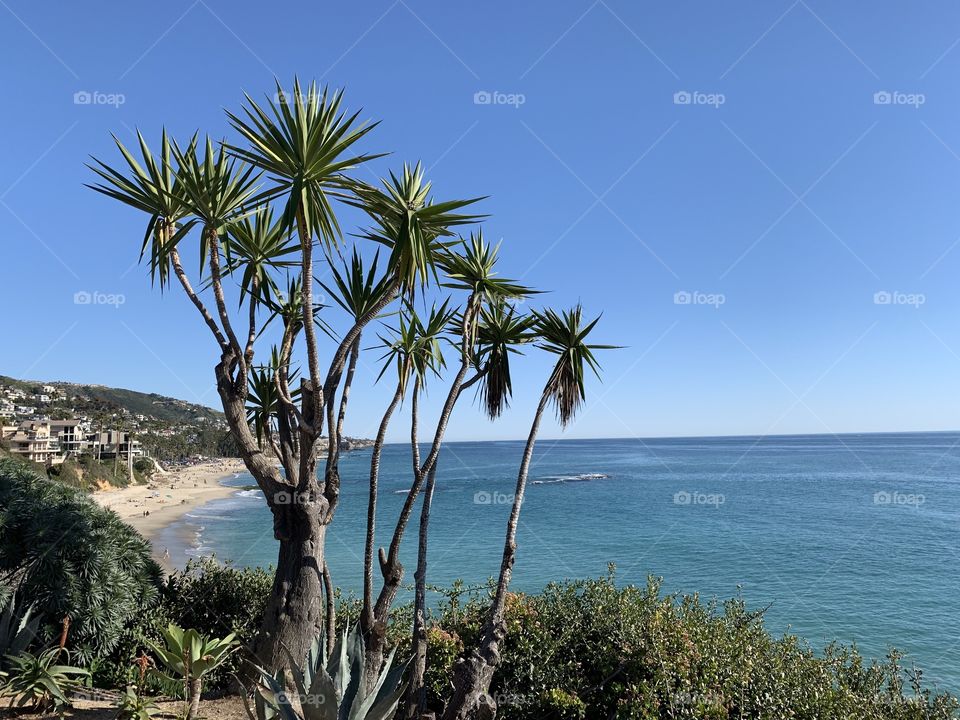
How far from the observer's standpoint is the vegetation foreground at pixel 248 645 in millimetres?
5617

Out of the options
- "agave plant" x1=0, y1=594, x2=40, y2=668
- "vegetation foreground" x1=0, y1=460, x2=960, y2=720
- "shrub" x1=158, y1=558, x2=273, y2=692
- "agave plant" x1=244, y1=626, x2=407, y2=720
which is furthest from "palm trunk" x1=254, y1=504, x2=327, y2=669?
"agave plant" x1=0, y1=594, x2=40, y2=668

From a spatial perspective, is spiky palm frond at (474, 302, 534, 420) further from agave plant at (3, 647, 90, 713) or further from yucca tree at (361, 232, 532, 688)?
agave plant at (3, 647, 90, 713)

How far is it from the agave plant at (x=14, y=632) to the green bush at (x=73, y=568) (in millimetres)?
225

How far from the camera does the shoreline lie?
44031 mm

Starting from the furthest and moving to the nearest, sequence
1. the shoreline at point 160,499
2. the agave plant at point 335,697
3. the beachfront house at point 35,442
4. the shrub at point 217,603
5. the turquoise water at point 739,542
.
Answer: the beachfront house at point 35,442
the shoreline at point 160,499
the turquoise water at point 739,542
the shrub at point 217,603
the agave plant at point 335,697

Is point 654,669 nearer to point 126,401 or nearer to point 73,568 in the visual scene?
point 73,568

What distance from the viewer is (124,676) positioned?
6445 mm

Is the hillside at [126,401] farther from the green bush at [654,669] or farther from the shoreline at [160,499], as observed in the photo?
the green bush at [654,669]

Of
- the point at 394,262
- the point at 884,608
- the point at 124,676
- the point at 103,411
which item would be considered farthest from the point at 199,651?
the point at 103,411

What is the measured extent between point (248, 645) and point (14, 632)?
2.20m

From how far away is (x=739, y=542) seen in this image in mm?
39406

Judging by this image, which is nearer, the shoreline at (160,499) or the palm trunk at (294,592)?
the palm trunk at (294,592)

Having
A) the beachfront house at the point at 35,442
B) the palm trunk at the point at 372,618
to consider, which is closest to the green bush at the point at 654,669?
the palm trunk at the point at 372,618

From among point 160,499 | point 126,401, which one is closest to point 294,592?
point 160,499
